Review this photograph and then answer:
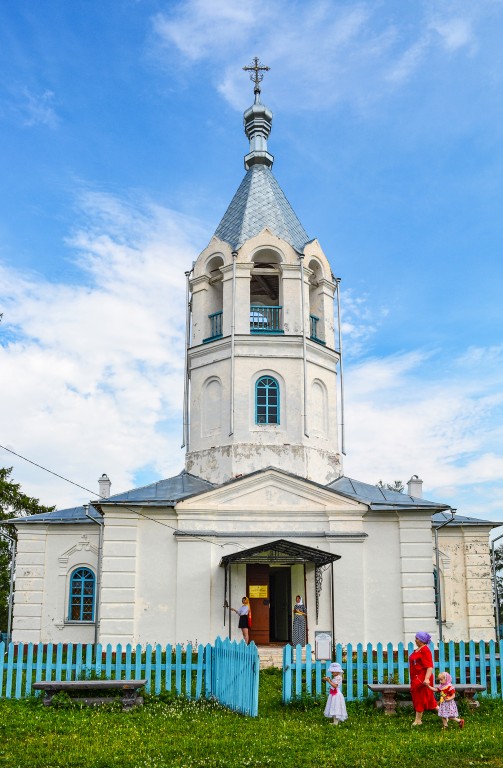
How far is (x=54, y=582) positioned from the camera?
799 inches

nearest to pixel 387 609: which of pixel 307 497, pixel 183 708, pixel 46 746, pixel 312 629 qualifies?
pixel 312 629

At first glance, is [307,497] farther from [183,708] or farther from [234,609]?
[183,708]

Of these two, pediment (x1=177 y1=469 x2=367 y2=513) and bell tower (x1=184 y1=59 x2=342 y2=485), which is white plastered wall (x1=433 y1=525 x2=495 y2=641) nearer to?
bell tower (x1=184 y1=59 x2=342 y2=485)

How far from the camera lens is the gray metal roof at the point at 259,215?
2117 centimetres

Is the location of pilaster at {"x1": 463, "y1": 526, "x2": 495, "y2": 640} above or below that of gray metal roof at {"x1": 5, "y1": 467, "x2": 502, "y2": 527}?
below

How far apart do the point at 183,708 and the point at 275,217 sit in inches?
564

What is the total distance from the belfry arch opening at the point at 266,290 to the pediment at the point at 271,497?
4.11m

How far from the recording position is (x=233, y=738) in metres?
8.74

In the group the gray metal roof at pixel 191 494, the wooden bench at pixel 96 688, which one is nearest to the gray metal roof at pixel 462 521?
the gray metal roof at pixel 191 494

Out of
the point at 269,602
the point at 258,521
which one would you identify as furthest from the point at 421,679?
the point at 269,602

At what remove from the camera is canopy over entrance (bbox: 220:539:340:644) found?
16.5 metres

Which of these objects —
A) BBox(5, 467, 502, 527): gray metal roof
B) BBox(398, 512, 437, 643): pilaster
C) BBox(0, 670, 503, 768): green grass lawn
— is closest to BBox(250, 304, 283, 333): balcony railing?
BBox(5, 467, 502, 527): gray metal roof

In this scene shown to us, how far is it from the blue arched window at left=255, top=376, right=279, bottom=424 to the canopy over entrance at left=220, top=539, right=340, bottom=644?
3585mm

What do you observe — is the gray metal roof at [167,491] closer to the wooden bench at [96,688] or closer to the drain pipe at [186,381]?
the drain pipe at [186,381]
